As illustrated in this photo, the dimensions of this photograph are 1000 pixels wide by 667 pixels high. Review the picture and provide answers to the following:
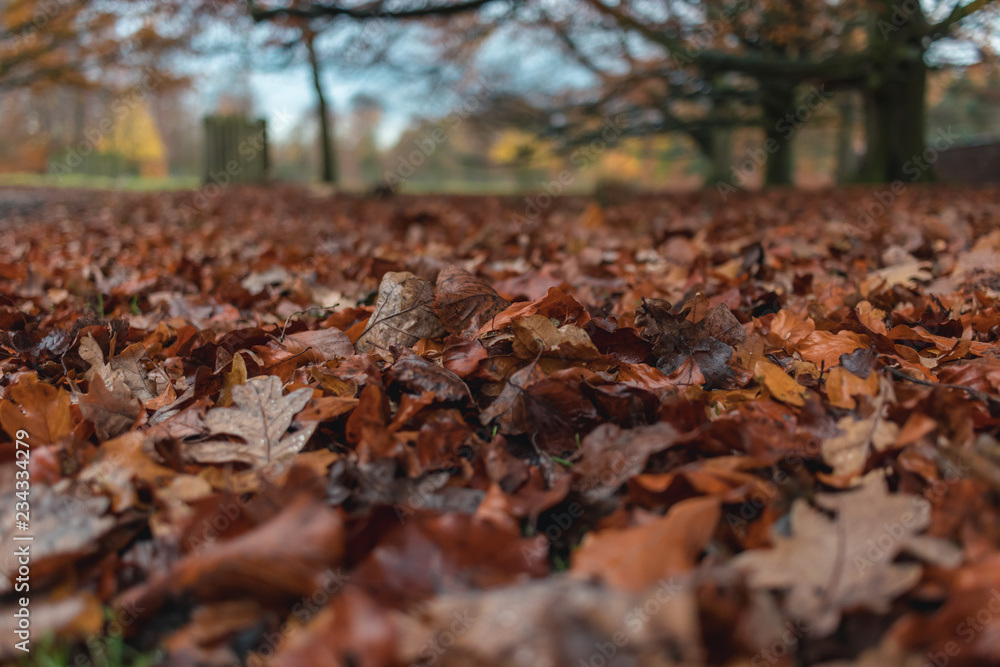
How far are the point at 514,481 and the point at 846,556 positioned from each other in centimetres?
47

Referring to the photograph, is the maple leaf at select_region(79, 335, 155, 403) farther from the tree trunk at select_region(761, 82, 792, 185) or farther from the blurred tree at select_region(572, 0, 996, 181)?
the tree trunk at select_region(761, 82, 792, 185)

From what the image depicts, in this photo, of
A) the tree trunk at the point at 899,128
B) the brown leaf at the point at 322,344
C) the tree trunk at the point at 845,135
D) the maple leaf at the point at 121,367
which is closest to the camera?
the maple leaf at the point at 121,367

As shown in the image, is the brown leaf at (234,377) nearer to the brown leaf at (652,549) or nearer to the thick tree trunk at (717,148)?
the brown leaf at (652,549)

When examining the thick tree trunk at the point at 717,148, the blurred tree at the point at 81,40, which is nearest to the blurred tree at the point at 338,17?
the blurred tree at the point at 81,40

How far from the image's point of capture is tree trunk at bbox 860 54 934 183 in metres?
9.12

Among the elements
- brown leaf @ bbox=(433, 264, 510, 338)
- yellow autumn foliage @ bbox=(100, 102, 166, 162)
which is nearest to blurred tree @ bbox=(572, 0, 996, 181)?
brown leaf @ bbox=(433, 264, 510, 338)

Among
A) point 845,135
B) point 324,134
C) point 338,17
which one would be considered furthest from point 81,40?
point 845,135

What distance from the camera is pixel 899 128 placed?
9414 mm

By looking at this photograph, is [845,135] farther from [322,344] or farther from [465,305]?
[322,344]

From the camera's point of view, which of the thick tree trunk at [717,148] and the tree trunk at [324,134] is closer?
the tree trunk at [324,134]

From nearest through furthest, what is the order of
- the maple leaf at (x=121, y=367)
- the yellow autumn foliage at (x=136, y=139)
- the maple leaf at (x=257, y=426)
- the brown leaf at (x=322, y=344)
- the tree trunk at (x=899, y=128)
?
1. the maple leaf at (x=257, y=426)
2. the maple leaf at (x=121, y=367)
3. the brown leaf at (x=322, y=344)
4. the tree trunk at (x=899, y=128)
5. the yellow autumn foliage at (x=136, y=139)

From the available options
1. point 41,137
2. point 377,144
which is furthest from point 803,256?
point 377,144

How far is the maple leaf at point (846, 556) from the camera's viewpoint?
Answer: 0.68m

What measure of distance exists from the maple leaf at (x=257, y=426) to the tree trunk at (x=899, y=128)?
33.8ft
